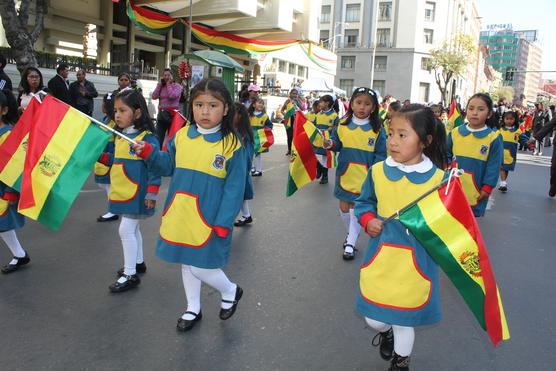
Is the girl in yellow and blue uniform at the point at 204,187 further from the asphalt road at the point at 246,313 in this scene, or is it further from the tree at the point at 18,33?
the tree at the point at 18,33

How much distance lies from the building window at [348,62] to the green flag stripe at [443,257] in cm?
6068

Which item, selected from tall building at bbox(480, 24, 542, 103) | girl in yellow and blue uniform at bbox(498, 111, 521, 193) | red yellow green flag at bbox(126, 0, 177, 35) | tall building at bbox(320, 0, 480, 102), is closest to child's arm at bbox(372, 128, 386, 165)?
girl in yellow and blue uniform at bbox(498, 111, 521, 193)

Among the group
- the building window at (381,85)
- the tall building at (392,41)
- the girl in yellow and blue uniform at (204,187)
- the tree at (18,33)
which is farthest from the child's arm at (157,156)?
the building window at (381,85)

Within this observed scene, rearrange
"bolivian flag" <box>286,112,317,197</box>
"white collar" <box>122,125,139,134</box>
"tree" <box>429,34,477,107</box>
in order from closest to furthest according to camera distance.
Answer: "white collar" <box>122,125,139,134</box> < "bolivian flag" <box>286,112,317,197</box> < "tree" <box>429,34,477,107</box>

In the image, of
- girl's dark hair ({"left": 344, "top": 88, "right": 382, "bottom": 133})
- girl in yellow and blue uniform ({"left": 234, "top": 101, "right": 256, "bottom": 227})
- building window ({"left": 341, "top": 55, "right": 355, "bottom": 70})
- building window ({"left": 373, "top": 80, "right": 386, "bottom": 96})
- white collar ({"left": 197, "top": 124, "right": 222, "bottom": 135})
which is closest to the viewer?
white collar ({"left": 197, "top": 124, "right": 222, "bottom": 135})

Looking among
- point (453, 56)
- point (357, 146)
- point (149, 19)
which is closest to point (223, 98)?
point (357, 146)

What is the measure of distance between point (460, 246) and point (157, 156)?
183 centimetres

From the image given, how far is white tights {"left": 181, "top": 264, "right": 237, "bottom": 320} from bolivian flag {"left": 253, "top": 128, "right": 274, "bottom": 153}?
5258 millimetres

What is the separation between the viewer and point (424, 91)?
57906 mm

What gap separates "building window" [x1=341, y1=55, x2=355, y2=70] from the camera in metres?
60.9

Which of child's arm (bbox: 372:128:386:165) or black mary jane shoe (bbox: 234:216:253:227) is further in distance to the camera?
black mary jane shoe (bbox: 234:216:253:227)

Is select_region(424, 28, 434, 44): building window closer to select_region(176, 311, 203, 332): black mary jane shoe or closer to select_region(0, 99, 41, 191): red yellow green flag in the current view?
select_region(0, 99, 41, 191): red yellow green flag

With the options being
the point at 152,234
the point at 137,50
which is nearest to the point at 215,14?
the point at 137,50

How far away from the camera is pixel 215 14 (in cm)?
2478
